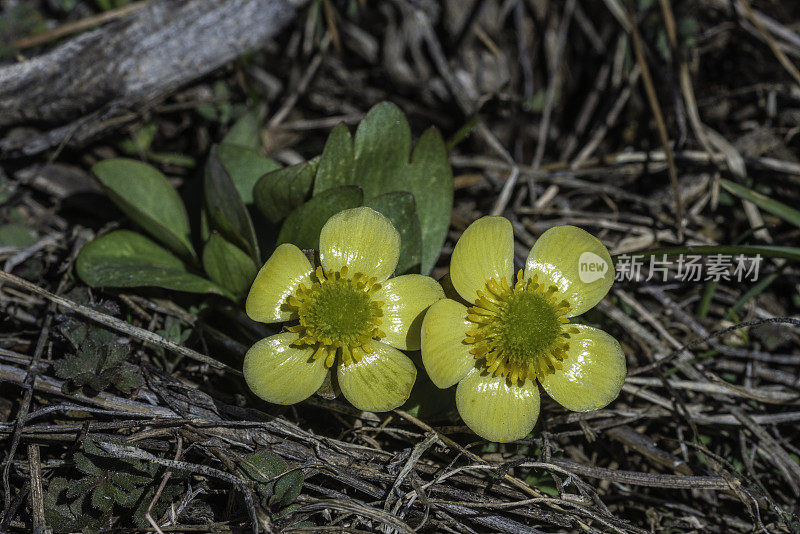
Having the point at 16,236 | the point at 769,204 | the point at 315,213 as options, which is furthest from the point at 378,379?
the point at 769,204

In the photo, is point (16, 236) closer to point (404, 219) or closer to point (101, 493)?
point (101, 493)

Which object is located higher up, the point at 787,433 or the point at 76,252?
the point at 76,252

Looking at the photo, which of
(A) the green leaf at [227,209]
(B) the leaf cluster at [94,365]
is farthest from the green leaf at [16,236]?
(A) the green leaf at [227,209]

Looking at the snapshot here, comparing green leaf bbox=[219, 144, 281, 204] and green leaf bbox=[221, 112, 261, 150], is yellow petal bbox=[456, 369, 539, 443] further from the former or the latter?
green leaf bbox=[221, 112, 261, 150]

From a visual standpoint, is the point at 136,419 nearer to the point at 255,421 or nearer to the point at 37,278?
the point at 255,421

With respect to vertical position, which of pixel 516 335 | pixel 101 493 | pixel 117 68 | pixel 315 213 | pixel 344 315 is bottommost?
pixel 101 493

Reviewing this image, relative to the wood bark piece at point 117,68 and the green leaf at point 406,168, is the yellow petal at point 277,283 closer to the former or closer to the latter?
the green leaf at point 406,168

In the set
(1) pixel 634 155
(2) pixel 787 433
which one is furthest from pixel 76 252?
(2) pixel 787 433
